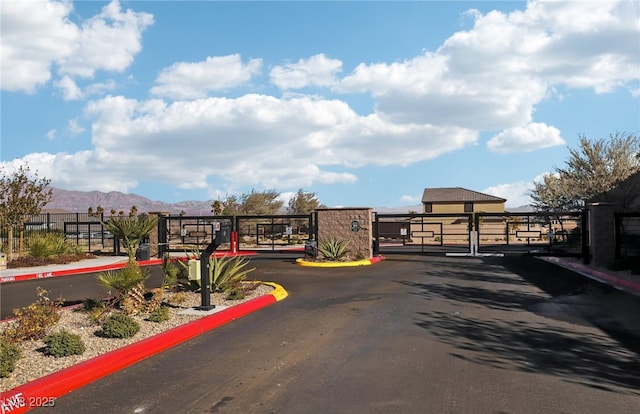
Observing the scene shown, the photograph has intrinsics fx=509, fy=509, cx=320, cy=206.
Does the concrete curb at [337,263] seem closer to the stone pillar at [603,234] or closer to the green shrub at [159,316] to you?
the stone pillar at [603,234]

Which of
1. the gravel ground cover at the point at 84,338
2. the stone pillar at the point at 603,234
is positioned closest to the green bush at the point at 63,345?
the gravel ground cover at the point at 84,338

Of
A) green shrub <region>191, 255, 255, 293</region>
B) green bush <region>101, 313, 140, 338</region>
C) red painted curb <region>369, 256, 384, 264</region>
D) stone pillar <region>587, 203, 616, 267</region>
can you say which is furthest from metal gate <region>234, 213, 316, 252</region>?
green bush <region>101, 313, 140, 338</region>

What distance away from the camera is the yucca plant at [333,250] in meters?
20.4

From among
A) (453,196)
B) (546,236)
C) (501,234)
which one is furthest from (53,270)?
(453,196)

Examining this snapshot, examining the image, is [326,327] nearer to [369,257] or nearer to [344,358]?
[344,358]

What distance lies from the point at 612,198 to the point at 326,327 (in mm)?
25115

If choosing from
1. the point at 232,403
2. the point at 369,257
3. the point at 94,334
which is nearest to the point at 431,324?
the point at 232,403

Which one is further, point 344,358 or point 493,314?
point 493,314

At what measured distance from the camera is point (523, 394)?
5445 millimetres

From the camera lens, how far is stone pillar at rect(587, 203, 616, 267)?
1892 cm

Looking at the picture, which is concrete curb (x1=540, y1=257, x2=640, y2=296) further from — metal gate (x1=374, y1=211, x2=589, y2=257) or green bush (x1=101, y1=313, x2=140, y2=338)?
green bush (x1=101, y1=313, x2=140, y2=338)

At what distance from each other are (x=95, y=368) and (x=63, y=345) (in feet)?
2.46

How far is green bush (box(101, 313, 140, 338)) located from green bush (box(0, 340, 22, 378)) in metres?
1.43

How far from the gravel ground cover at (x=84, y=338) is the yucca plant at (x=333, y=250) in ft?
29.5
